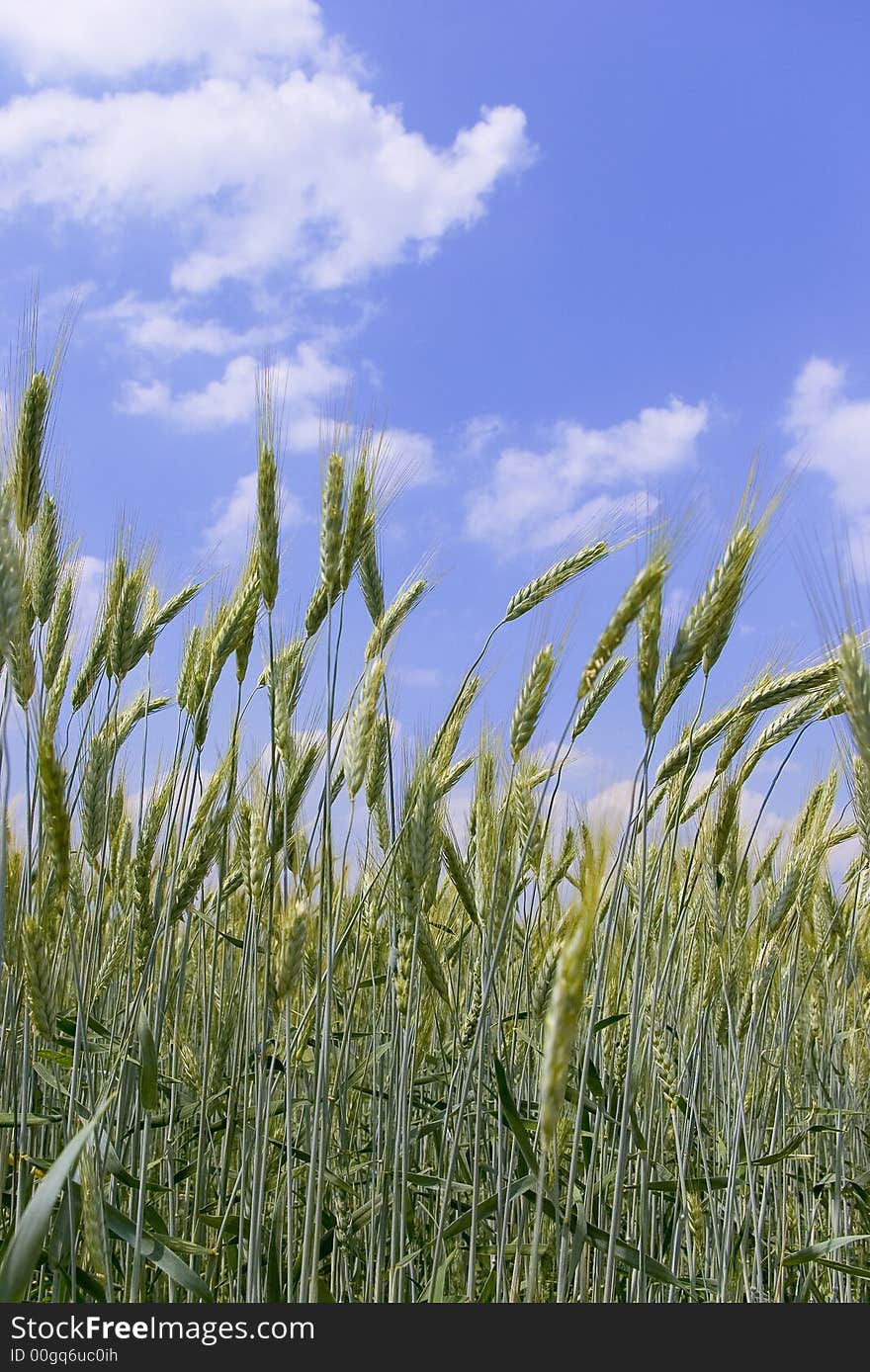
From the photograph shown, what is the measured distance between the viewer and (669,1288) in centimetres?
226

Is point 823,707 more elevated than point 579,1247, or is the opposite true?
point 823,707

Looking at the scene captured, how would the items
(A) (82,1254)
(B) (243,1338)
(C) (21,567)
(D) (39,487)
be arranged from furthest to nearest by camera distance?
(A) (82,1254)
(D) (39,487)
(C) (21,567)
(B) (243,1338)

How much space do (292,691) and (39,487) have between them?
2.07 feet

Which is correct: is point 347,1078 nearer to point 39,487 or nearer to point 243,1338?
point 243,1338

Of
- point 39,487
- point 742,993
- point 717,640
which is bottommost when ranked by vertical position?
point 742,993

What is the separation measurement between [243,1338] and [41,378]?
5.84 ft

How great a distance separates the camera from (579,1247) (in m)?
1.62

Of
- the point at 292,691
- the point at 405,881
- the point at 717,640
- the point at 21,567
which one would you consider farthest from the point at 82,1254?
the point at 717,640

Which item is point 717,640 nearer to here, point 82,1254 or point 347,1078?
point 347,1078

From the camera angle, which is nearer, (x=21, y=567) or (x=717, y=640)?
(x=21, y=567)

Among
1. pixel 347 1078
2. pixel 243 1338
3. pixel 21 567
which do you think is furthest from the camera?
pixel 347 1078

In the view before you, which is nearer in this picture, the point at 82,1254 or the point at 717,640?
the point at 717,640

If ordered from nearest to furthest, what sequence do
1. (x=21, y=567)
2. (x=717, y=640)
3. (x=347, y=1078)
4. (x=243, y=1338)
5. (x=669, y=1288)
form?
(x=243, y=1338), (x=21, y=567), (x=717, y=640), (x=669, y=1288), (x=347, y=1078)

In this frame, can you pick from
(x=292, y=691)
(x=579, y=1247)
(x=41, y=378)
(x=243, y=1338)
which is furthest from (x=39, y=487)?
(x=579, y=1247)
